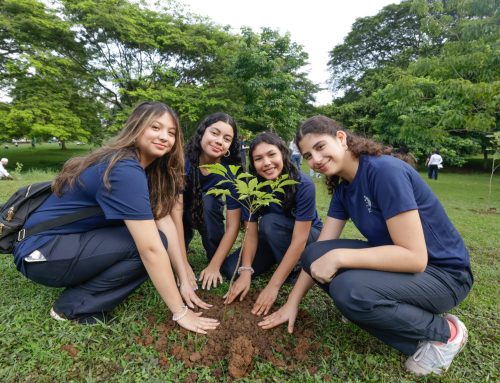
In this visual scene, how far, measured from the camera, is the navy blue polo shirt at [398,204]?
1517 mm

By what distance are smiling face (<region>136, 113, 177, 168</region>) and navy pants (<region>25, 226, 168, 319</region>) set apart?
478mm

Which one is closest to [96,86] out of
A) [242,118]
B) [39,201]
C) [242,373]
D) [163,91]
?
[163,91]

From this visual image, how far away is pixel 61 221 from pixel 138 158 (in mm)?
544

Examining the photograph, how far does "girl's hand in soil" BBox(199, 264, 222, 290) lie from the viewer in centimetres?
234

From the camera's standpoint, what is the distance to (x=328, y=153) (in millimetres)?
1716

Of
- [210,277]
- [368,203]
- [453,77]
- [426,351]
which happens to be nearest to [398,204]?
[368,203]

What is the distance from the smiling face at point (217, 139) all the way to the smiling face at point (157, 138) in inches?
22.2

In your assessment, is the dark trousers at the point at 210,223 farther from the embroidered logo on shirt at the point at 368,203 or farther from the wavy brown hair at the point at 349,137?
the embroidered logo on shirt at the point at 368,203

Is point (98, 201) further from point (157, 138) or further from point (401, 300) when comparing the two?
point (401, 300)

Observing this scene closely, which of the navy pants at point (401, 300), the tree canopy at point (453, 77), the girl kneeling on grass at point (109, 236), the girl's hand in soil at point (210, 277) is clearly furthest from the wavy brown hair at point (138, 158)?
the tree canopy at point (453, 77)

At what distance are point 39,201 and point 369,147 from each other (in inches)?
74.6

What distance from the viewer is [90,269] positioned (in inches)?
70.7

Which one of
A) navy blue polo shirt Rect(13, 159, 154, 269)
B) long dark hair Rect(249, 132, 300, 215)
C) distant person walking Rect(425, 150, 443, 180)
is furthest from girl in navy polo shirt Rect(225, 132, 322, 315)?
distant person walking Rect(425, 150, 443, 180)

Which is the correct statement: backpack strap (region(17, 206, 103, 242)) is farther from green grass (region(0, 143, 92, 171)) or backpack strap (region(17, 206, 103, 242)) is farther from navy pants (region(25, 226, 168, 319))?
green grass (region(0, 143, 92, 171))
